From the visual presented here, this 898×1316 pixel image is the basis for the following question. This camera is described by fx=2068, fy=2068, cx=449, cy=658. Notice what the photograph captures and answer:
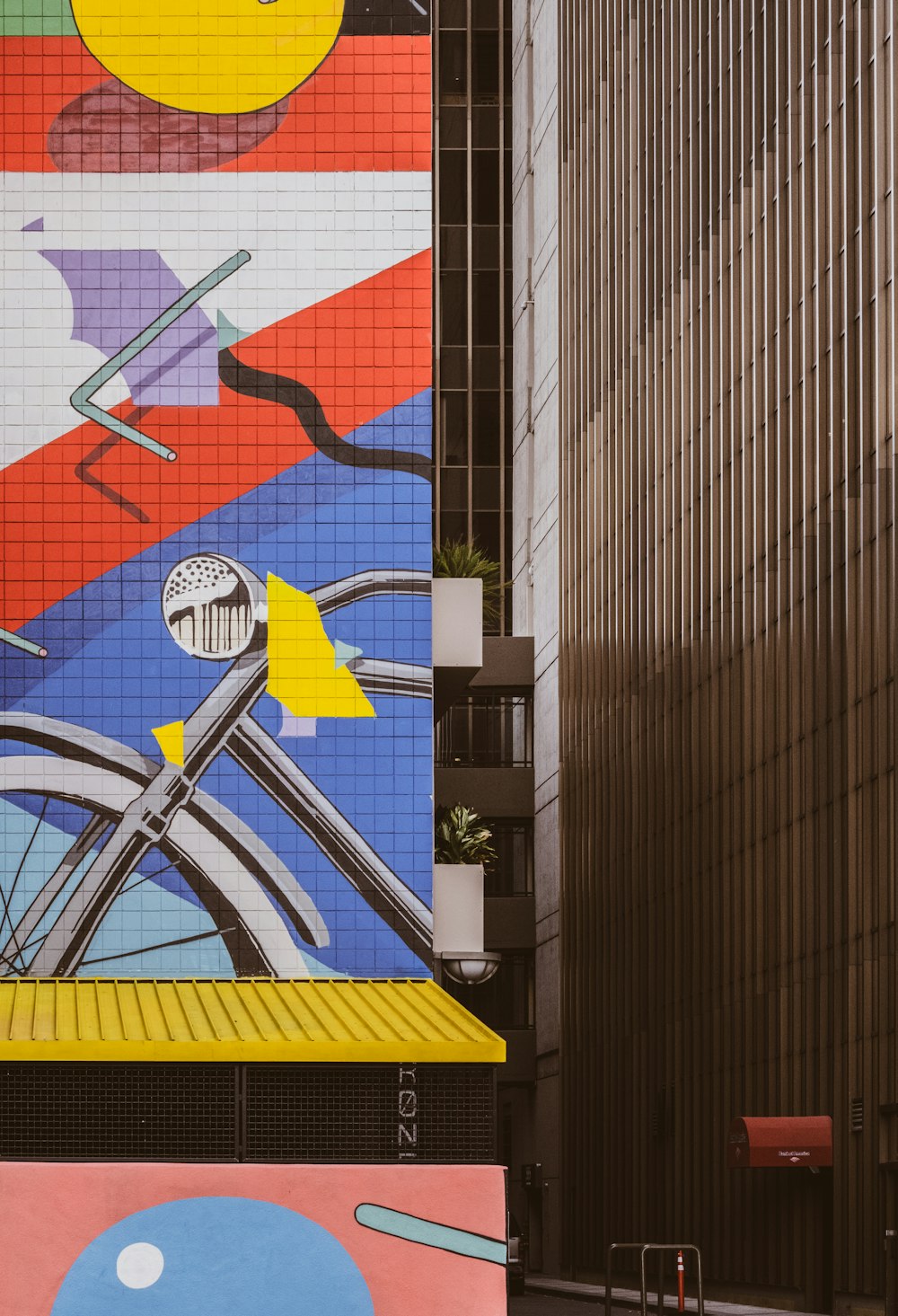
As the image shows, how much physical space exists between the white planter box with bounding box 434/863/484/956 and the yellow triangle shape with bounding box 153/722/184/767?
3.19 meters

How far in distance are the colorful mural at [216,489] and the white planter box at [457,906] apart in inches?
54.5

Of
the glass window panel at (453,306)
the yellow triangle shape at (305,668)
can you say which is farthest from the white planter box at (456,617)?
the glass window panel at (453,306)

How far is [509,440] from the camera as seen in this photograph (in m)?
75.8

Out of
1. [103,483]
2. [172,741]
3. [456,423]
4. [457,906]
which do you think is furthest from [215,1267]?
[456,423]

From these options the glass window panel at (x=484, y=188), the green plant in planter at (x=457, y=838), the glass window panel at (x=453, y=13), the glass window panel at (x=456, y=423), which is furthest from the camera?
the glass window panel at (x=453, y=13)

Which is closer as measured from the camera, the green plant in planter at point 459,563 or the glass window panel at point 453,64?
the green plant in planter at point 459,563

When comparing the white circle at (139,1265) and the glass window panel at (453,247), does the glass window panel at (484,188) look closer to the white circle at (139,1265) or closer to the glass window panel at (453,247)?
the glass window panel at (453,247)

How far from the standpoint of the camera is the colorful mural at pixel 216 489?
20.9 m

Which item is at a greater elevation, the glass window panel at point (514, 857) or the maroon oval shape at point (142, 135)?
the maroon oval shape at point (142, 135)

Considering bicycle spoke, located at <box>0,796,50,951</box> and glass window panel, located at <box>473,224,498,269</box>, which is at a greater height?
glass window panel, located at <box>473,224,498,269</box>

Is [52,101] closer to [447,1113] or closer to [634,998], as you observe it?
[447,1113]

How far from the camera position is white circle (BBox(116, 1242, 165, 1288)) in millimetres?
16469

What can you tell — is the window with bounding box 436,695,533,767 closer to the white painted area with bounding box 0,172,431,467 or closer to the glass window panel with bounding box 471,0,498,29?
the glass window panel with bounding box 471,0,498,29

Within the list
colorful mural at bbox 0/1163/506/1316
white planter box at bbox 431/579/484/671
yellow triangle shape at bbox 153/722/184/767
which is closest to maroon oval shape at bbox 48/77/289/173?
white planter box at bbox 431/579/484/671
